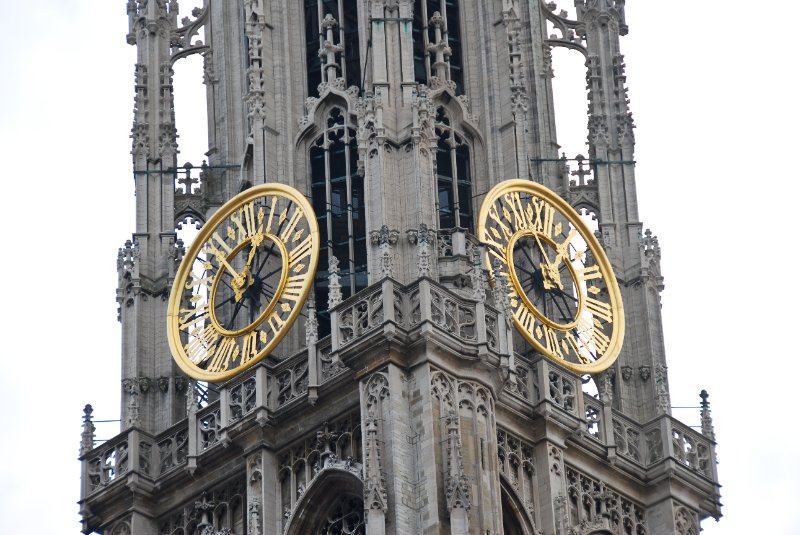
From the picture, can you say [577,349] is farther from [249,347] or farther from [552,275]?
[249,347]

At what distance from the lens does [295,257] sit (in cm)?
7431

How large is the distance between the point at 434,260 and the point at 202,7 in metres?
11.5

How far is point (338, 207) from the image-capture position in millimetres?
75812

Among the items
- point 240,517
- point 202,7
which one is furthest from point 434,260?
point 202,7

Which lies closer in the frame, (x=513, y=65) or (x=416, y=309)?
(x=416, y=309)

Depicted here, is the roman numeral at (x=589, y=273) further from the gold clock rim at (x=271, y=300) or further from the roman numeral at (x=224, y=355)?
the roman numeral at (x=224, y=355)

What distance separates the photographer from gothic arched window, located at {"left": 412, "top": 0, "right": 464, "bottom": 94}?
3036 inches

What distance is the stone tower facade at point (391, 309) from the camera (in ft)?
231

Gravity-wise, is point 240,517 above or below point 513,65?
below

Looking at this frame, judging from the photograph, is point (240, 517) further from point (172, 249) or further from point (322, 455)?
point (172, 249)

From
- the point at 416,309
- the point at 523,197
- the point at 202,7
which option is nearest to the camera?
the point at 416,309

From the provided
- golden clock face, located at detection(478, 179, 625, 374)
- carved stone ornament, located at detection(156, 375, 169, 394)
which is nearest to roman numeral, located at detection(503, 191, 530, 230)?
golden clock face, located at detection(478, 179, 625, 374)

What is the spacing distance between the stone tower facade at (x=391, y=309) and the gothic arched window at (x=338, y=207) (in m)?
0.06

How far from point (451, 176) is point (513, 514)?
8050mm
